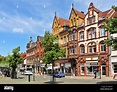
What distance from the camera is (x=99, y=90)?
0.84 m

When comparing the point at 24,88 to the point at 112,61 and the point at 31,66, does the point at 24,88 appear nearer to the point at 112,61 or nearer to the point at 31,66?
the point at 31,66

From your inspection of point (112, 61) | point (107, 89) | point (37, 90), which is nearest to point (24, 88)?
point (37, 90)

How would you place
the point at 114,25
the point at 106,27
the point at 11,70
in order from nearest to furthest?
1. the point at 11,70
2. the point at 114,25
3. the point at 106,27

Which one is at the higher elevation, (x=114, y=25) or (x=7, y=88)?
(x=114, y=25)

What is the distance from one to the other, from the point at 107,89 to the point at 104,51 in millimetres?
10254

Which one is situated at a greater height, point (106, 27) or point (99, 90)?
point (106, 27)

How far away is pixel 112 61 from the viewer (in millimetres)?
10672

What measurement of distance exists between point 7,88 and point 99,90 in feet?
1.28

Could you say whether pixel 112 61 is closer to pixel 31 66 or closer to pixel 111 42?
pixel 111 42

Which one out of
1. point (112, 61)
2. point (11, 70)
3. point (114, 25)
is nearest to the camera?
point (11, 70)

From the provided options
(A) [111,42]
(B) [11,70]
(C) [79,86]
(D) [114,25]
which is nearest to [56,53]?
(A) [111,42]

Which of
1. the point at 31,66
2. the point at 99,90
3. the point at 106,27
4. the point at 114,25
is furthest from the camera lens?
the point at 106,27

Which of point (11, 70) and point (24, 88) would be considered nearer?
point (24, 88)

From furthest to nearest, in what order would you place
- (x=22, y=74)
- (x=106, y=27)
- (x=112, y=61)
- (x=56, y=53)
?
(x=112, y=61) < (x=56, y=53) < (x=106, y=27) < (x=22, y=74)
